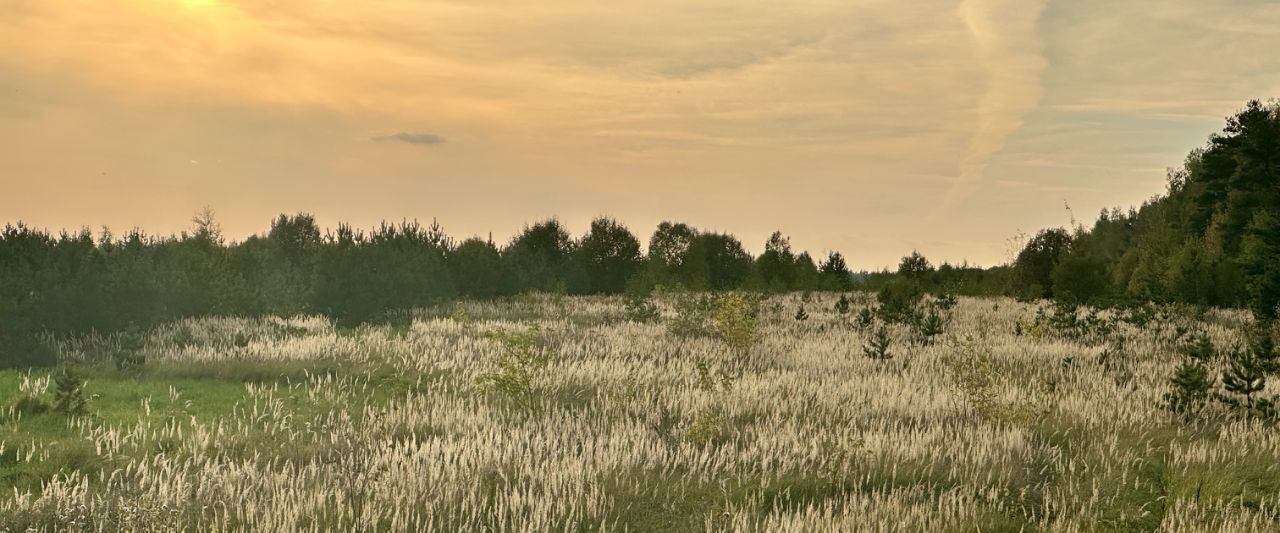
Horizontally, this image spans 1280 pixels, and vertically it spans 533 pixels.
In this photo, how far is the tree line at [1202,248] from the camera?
109 feet

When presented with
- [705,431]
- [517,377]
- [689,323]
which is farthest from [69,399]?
[689,323]

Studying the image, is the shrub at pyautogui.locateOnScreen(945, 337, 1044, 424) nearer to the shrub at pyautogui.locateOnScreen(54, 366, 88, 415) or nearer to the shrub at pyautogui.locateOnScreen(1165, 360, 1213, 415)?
the shrub at pyautogui.locateOnScreen(1165, 360, 1213, 415)

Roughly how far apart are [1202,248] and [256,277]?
37910mm

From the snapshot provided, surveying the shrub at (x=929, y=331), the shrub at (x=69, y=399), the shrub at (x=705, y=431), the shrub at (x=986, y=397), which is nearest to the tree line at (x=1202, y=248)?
the shrub at (x=929, y=331)

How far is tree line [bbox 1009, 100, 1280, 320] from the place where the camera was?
3328 centimetres

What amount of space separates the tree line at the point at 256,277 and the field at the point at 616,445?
5.23 meters

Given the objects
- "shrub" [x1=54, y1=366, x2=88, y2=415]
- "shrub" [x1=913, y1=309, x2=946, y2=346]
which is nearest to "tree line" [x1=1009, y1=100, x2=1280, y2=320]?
"shrub" [x1=913, y1=309, x2=946, y2=346]

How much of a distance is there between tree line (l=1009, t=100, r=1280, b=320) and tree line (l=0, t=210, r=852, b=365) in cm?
1228

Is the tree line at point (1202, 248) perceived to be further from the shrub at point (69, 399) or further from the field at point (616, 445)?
the shrub at point (69, 399)

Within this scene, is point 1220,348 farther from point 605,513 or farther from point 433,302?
point 433,302

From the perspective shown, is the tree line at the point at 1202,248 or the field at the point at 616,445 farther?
the tree line at the point at 1202,248

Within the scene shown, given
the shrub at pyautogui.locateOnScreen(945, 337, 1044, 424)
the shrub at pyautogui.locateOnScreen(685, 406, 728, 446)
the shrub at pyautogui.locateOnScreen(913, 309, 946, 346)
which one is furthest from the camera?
the shrub at pyautogui.locateOnScreen(913, 309, 946, 346)

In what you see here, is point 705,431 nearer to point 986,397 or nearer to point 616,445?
point 616,445

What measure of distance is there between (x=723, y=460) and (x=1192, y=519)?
3893mm
